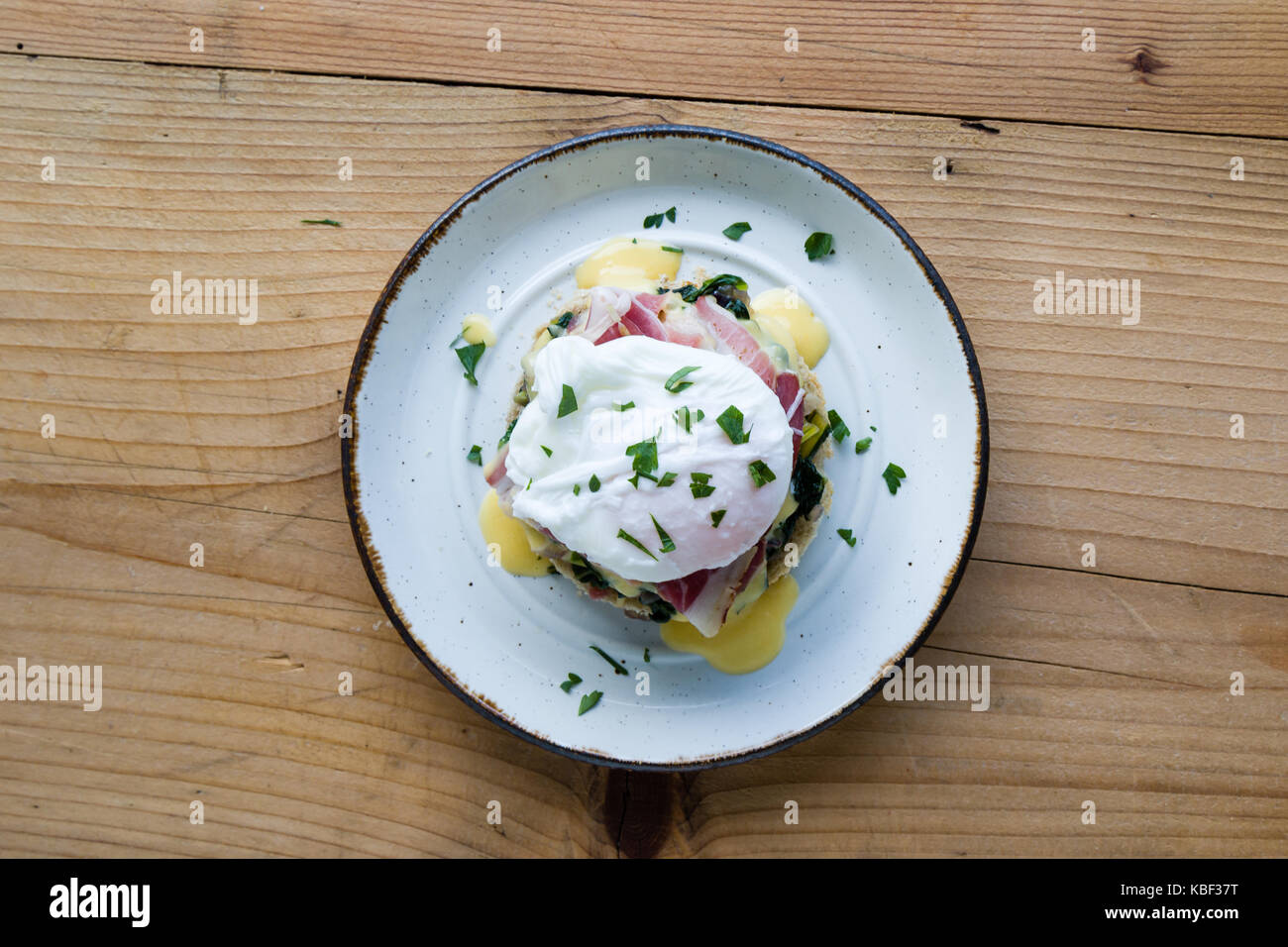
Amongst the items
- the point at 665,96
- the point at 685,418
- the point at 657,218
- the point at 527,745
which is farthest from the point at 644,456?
the point at 665,96

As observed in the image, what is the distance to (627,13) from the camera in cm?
296

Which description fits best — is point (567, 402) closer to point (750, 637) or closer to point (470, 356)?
point (470, 356)

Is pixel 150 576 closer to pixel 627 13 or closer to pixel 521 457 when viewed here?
pixel 521 457

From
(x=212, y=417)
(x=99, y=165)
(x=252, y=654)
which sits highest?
(x=99, y=165)

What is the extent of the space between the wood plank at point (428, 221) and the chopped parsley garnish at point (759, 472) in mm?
1097

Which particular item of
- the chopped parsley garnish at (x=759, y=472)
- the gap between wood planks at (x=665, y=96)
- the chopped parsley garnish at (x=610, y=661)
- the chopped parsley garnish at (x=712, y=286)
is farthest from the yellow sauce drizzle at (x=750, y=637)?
the gap between wood planks at (x=665, y=96)

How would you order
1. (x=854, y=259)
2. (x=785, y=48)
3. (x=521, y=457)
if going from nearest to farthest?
(x=521, y=457), (x=854, y=259), (x=785, y=48)

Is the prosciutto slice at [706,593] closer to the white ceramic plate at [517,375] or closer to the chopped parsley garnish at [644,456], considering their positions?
the white ceramic plate at [517,375]

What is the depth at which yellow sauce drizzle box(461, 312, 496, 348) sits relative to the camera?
2809 millimetres

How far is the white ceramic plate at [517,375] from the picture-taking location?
2617mm

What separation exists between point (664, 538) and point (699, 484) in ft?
0.57

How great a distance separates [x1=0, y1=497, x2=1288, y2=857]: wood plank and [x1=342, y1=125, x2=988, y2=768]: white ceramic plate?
0.99 feet
